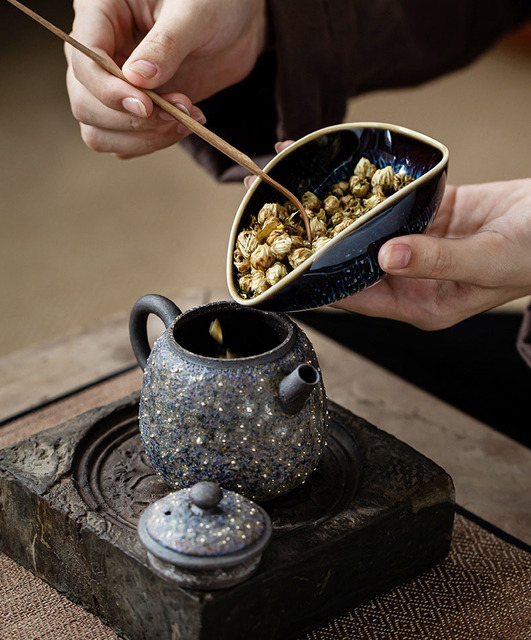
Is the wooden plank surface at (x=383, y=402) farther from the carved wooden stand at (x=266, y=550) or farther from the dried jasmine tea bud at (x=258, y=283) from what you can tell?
the dried jasmine tea bud at (x=258, y=283)

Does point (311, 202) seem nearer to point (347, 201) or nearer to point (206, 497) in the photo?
point (347, 201)

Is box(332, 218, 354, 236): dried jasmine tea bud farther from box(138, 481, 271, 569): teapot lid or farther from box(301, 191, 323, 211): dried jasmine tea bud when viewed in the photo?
box(138, 481, 271, 569): teapot lid

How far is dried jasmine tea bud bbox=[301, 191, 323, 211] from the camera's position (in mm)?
795

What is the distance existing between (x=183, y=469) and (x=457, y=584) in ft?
0.98

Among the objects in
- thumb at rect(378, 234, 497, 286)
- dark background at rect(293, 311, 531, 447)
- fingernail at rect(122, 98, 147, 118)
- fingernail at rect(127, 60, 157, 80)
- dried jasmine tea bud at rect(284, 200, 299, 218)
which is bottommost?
dark background at rect(293, 311, 531, 447)

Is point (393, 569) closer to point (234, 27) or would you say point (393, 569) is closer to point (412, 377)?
point (412, 377)

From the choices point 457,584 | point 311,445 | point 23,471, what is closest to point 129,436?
point 23,471

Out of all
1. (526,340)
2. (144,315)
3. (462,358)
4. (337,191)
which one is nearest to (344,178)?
(337,191)

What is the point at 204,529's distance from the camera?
0.58 m

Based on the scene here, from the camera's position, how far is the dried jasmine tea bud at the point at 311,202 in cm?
80

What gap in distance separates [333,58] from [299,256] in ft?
1.74

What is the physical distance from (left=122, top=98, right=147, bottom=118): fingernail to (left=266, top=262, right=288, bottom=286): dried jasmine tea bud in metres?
0.25

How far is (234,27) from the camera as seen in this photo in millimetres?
973

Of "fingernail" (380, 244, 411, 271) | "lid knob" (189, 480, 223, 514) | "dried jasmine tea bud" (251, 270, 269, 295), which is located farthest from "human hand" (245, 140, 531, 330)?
"lid knob" (189, 480, 223, 514)
